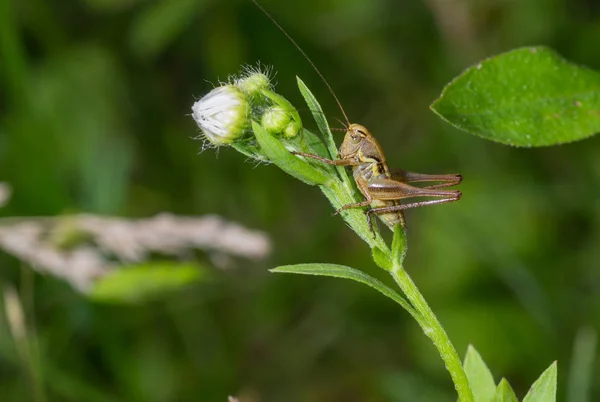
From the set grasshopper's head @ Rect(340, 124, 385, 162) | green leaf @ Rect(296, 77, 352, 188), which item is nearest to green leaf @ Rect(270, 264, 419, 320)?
green leaf @ Rect(296, 77, 352, 188)

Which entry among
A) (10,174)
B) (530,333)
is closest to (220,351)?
(10,174)

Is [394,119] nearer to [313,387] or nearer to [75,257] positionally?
[313,387]

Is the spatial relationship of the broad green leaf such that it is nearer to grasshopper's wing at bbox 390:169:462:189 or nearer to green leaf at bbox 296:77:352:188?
grasshopper's wing at bbox 390:169:462:189

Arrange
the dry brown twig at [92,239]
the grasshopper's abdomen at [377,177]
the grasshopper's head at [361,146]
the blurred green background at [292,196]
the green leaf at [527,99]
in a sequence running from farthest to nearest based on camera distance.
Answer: the blurred green background at [292,196]
the dry brown twig at [92,239]
the grasshopper's head at [361,146]
the grasshopper's abdomen at [377,177]
the green leaf at [527,99]

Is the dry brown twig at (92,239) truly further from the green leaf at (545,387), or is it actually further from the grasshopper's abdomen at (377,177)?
the green leaf at (545,387)

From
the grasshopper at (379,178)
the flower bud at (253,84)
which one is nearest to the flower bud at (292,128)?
the flower bud at (253,84)

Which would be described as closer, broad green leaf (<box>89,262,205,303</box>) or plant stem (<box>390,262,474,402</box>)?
plant stem (<box>390,262,474,402</box>)

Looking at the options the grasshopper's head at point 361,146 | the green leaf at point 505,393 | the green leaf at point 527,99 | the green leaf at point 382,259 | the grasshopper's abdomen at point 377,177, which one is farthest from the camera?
the grasshopper's head at point 361,146
